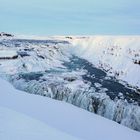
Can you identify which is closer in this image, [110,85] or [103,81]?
[110,85]

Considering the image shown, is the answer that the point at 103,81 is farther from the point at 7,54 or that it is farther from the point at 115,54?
the point at 7,54

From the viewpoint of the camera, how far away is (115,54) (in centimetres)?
2698

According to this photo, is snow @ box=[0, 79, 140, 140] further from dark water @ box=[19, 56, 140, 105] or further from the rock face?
dark water @ box=[19, 56, 140, 105]

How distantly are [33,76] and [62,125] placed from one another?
8.99m

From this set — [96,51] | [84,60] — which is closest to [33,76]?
[84,60]

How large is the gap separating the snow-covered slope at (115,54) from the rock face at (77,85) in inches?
30.5

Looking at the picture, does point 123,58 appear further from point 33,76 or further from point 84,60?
point 33,76

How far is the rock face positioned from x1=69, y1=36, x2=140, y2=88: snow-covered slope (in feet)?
2.54

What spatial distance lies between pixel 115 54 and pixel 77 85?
34.2 ft

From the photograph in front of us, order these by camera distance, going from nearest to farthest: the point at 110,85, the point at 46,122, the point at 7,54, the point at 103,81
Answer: the point at 46,122, the point at 110,85, the point at 103,81, the point at 7,54

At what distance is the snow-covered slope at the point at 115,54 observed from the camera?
2189 centimetres

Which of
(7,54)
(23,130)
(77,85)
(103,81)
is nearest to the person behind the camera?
(23,130)

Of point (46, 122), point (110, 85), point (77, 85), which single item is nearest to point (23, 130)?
point (46, 122)

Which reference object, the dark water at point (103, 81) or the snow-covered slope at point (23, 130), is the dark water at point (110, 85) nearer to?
the dark water at point (103, 81)
